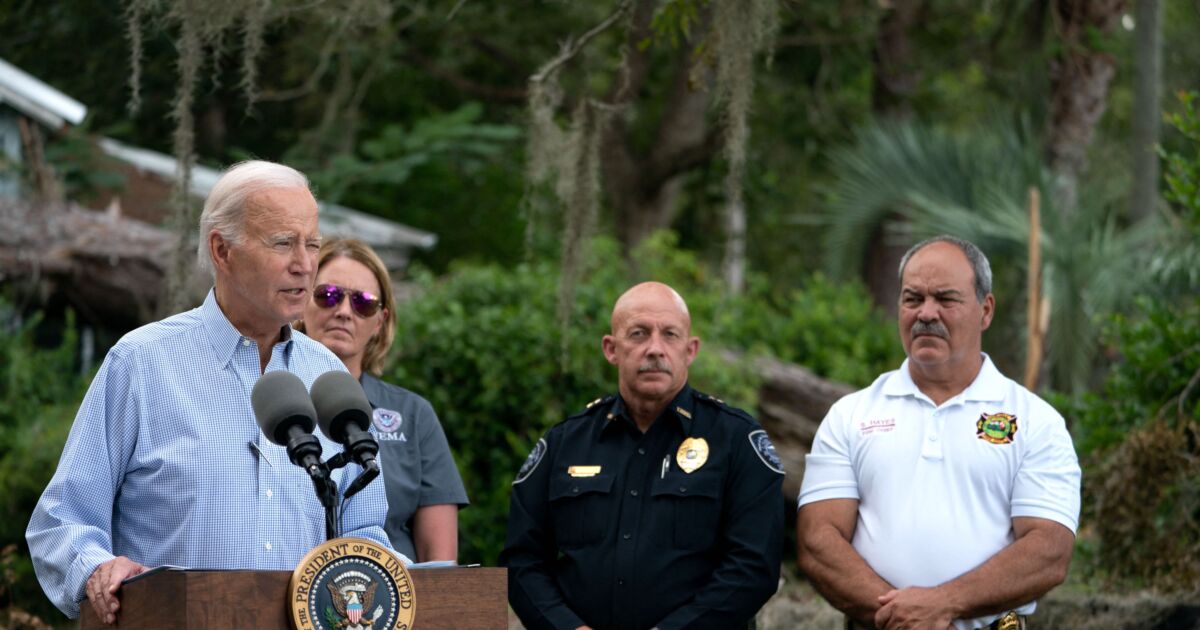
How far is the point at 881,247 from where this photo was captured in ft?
45.9

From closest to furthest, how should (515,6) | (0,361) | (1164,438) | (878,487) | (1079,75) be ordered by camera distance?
(878,487)
(1164,438)
(0,361)
(1079,75)
(515,6)

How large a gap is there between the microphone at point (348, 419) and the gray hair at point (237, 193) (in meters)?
0.50

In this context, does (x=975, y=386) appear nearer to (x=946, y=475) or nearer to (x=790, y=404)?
(x=946, y=475)

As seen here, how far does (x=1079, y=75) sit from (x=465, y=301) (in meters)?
6.30

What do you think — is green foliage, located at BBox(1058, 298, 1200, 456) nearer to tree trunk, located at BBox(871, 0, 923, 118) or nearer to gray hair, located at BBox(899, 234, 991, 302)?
gray hair, located at BBox(899, 234, 991, 302)

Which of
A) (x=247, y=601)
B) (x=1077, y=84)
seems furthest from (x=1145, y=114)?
(x=247, y=601)

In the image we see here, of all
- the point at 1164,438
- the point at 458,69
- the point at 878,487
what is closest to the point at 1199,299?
the point at 1164,438

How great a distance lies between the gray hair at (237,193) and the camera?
337 centimetres

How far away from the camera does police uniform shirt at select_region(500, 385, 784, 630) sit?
4754mm

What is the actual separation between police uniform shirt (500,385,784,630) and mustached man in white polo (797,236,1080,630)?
23 centimetres

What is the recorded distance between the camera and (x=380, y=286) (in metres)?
5.27

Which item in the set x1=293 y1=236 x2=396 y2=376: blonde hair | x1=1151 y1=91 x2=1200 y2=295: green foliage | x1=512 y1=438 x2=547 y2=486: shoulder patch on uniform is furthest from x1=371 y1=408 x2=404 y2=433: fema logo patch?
x1=1151 y1=91 x2=1200 y2=295: green foliage

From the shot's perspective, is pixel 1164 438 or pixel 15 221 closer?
pixel 1164 438

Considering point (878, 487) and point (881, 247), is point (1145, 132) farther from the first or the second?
point (878, 487)
